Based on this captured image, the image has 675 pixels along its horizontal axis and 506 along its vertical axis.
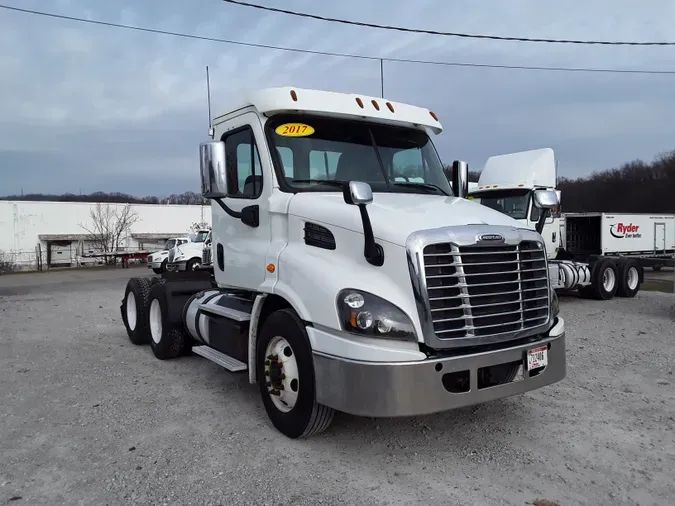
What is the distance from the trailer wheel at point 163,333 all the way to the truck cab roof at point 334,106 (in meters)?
2.85

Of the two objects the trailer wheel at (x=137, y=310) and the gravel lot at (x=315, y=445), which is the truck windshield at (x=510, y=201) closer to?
the gravel lot at (x=315, y=445)

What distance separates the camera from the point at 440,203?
4586 millimetres

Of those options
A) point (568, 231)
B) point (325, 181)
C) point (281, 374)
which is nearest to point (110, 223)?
point (568, 231)

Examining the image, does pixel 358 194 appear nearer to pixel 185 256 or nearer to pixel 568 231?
pixel 568 231

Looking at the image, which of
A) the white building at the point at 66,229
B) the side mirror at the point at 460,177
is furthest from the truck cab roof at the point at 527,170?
the white building at the point at 66,229

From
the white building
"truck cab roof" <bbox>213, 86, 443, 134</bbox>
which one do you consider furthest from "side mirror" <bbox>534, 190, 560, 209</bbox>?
the white building

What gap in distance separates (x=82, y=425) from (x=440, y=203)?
12.1 ft

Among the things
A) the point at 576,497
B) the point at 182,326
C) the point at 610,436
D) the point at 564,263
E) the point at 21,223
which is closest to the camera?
the point at 576,497

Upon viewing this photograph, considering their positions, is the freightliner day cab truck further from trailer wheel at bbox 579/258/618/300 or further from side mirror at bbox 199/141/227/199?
trailer wheel at bbox 579/258/618/300

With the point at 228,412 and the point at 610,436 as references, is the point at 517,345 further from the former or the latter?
the point at 228,412

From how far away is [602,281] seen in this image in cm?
1273

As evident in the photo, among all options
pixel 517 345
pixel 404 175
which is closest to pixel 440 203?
pixel 404 175

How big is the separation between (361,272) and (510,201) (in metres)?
9.05

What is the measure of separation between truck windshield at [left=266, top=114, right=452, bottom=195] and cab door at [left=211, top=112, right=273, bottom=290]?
178mm
